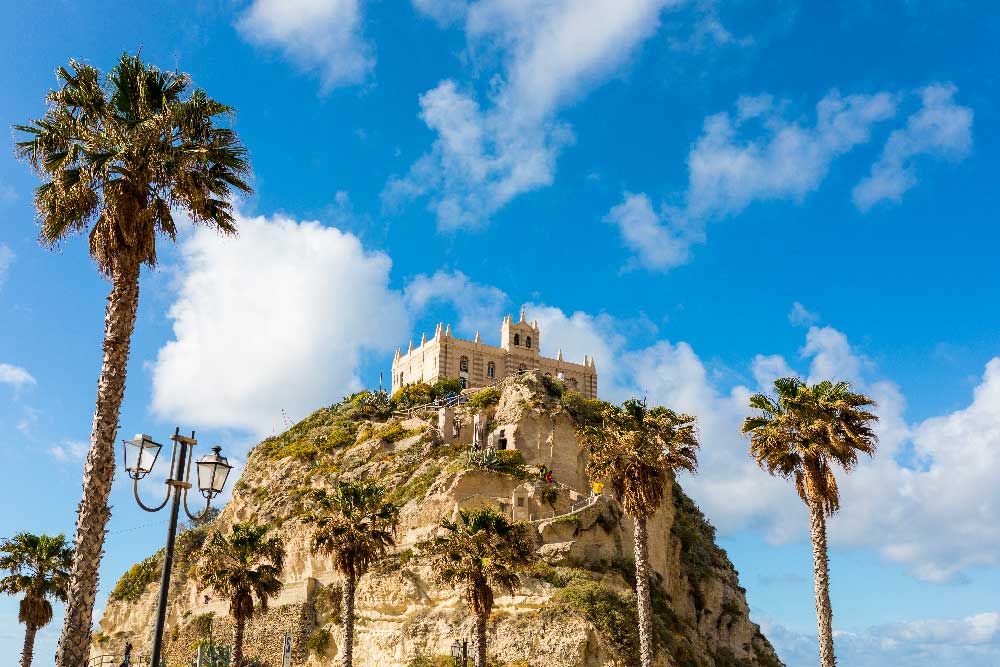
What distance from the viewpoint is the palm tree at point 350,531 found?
1689 inches

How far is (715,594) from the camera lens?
231 feet

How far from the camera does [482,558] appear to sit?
131 ft

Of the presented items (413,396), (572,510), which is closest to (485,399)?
(413,396)

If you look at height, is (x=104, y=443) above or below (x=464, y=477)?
below

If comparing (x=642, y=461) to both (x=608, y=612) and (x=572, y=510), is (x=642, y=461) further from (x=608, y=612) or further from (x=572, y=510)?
(x=572, y=510)

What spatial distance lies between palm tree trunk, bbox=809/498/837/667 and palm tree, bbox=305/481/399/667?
2092 cm

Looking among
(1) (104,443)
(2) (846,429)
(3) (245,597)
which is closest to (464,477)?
(3) (245,597)

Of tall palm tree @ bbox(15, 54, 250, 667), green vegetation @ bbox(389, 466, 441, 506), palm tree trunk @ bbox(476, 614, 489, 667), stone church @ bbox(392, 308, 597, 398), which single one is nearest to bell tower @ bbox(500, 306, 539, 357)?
stone church @ bbox(392, 308, 597, 398)

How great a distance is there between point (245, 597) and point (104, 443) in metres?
29.3

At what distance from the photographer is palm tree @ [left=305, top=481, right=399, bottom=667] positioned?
1689 inches

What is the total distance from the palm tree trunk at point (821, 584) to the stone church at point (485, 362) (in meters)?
53.1

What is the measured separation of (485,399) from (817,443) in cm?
4162

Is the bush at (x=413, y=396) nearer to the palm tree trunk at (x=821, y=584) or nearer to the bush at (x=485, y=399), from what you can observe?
Answer: the bush at (x=485, y=399)

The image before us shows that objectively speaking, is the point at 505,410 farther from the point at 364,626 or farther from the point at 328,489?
Answer: the point at 364,626
